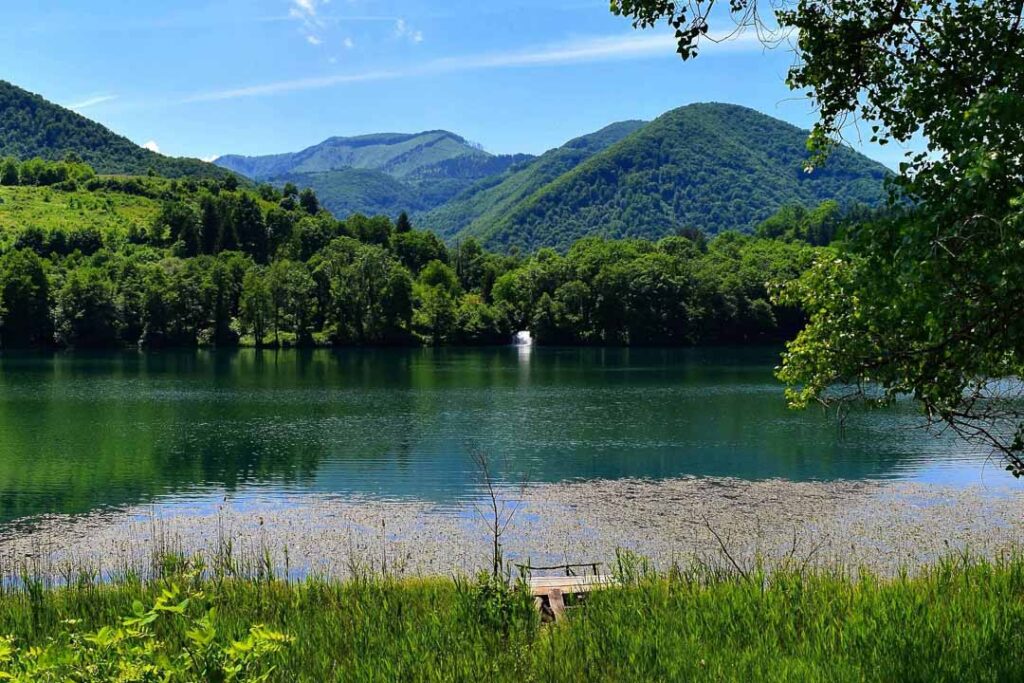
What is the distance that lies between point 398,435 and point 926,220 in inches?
1359

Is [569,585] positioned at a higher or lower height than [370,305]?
lower

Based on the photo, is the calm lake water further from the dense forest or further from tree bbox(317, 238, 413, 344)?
tree bbox(317, 238, 413, 344)

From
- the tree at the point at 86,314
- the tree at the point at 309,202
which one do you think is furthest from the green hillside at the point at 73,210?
the tree at the point at 86,314

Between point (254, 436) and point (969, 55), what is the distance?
35.7 metres

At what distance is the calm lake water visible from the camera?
2941 cm

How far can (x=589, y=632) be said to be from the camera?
8.67 meters

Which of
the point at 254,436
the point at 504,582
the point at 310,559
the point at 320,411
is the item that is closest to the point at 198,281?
the point at 320,411

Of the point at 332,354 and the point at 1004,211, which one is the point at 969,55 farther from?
the point at 332,354

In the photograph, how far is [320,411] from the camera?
48.6 m

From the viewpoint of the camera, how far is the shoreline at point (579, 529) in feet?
60.7

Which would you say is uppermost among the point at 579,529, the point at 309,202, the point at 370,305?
the point at 309,202

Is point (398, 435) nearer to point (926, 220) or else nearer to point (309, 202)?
point (926, 220)

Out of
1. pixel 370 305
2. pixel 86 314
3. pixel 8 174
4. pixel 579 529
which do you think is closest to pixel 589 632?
pixel 579 529

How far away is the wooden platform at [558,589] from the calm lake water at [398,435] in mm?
4097
